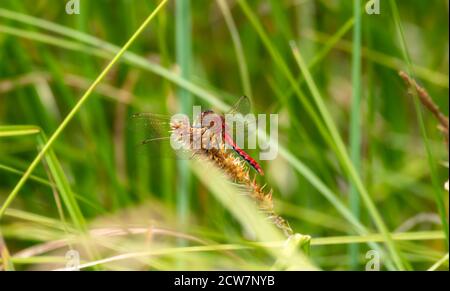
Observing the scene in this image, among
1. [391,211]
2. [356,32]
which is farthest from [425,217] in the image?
[356,32]

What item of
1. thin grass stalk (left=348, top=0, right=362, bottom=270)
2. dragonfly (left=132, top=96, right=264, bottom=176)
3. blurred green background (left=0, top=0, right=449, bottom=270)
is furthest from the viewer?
blurred green background (left=0, top=0, right=449, bottom=270)

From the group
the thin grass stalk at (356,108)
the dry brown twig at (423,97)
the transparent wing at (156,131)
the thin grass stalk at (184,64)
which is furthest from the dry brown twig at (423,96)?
the thin grass stalk at (184,64)

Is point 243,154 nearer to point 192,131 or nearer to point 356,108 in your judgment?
point 192,131

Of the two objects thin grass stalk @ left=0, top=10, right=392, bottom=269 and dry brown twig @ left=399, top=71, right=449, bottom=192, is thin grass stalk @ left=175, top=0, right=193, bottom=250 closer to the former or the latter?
thin grass stalk @ left=0, top=10, right=392, bottom=269

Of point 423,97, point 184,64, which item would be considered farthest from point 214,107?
point 423,97

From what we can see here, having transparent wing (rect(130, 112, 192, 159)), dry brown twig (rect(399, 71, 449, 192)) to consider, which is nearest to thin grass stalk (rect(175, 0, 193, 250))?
transparent wing (rect(130, 112, 192, 159))

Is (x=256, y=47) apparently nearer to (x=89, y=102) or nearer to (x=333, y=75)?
(x=333, y=75)
